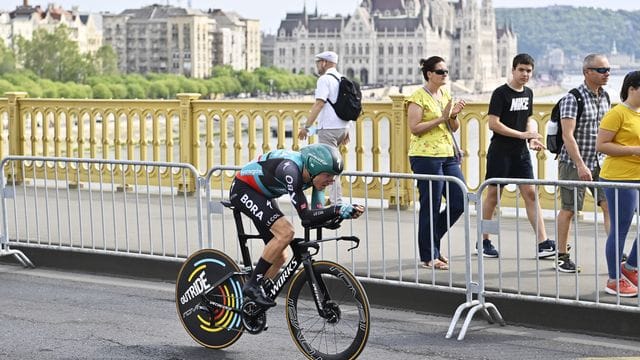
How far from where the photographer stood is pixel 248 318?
6555mm

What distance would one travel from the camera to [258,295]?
6496 millimetres

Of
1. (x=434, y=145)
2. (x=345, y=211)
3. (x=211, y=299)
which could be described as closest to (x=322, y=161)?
(x=345, y=211)

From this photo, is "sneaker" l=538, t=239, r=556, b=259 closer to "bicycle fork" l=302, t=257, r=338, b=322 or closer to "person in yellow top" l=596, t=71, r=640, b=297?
"person in yellow top" l=596, t=71, r=640, b=297

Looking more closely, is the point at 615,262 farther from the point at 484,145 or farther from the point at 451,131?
the point at 484,145

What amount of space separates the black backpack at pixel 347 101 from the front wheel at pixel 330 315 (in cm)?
438

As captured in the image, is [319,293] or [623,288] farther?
[623,288]

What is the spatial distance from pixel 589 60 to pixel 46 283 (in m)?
4.07

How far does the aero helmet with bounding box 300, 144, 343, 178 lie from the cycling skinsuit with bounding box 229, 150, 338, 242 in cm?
8

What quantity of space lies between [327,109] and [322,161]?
4.56 metres

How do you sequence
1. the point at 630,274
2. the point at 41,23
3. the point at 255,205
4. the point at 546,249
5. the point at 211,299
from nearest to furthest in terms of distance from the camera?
the point at 255,205 < the point at 211,299 < the point at 630,274 < the point at 546,249 < the point at 41,23

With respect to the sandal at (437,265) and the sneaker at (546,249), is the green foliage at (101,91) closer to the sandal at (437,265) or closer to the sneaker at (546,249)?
the sneaker at (546,249)

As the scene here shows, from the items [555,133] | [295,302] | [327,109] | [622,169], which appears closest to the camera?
[295,302]

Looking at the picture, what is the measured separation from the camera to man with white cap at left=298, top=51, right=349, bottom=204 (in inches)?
413

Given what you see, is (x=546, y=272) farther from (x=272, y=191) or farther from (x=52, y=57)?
(x=52, y=57)
